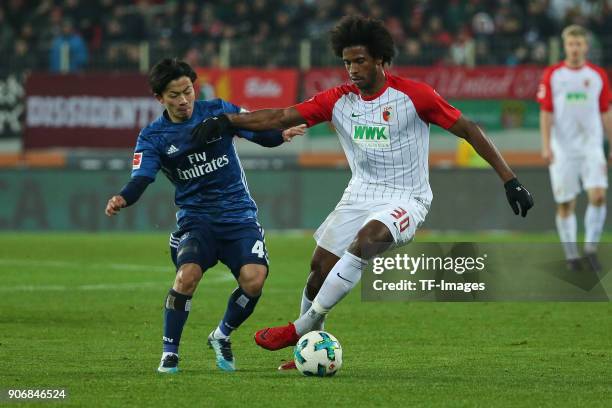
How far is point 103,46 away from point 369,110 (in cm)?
1838

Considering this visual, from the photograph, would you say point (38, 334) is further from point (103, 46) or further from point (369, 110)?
point (103, 46)

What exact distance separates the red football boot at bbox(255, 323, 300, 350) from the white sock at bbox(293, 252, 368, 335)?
45mm

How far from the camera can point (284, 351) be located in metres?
9.09

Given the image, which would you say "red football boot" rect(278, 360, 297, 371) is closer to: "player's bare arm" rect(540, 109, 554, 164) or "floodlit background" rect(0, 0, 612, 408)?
"floodlit background" rect(0, 0, 612, 408)

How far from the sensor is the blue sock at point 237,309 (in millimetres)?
8180

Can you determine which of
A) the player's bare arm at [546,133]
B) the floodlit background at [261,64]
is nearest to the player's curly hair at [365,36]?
the player's bare arm at [546,133]

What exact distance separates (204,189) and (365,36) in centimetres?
139

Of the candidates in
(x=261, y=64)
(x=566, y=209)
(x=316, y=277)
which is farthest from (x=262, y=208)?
(x=316, y=277)

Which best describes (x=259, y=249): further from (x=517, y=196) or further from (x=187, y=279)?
(x=517, y=196)

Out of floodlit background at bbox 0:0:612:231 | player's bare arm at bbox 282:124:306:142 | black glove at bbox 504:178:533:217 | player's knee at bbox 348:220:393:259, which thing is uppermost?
floodlit background at bbox 0:0:612:231

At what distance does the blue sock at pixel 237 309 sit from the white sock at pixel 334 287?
0.40 metres

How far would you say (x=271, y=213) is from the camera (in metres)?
21.2

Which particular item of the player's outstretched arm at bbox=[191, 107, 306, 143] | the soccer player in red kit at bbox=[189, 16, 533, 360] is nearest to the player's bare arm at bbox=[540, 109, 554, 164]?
the soccer player in red kit at bbox=[189, 16, 533, 360]

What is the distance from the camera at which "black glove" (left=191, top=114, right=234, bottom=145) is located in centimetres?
789
